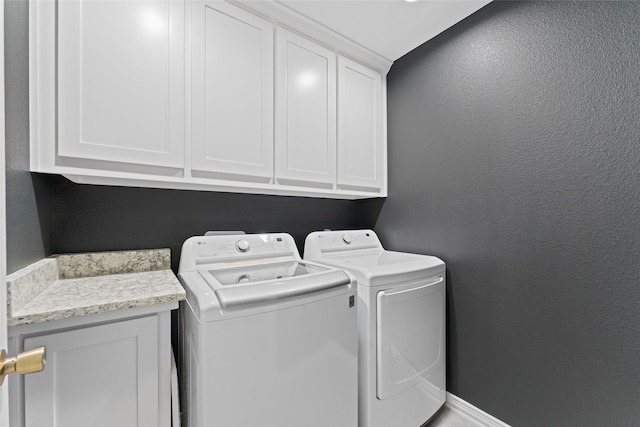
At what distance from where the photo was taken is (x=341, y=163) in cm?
200

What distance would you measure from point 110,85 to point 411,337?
75.2 inches

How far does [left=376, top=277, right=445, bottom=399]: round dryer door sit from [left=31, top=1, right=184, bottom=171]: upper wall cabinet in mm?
1328

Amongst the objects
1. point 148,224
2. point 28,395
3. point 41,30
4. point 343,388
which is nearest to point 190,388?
point 28,395

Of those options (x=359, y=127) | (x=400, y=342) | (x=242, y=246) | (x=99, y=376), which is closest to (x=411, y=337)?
(x=400, y=342)

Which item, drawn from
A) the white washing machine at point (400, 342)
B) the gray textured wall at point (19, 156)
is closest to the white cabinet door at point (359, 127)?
the white washing machine at point (400, 342)

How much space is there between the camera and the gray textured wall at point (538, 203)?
1.19m

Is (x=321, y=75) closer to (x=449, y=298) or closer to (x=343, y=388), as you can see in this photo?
(x=449, y=298)

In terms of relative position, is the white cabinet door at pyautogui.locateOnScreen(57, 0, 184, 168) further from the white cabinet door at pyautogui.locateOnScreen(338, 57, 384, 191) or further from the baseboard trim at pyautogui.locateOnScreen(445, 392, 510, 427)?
the baseboard trim at pyautogui.locateOnScreen(445, 392, 510, 427)

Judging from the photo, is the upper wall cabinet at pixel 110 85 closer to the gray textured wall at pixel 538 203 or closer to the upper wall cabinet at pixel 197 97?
the upper wall cabinet at pixel 197 97

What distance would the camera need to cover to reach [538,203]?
1.43 m

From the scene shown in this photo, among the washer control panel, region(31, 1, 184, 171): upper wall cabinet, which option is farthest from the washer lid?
region(31, 1, 184, 171): upper wall cabinet

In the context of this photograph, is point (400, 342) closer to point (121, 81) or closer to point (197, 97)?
point (197, 97)

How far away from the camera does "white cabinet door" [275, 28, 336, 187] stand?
5.61ft

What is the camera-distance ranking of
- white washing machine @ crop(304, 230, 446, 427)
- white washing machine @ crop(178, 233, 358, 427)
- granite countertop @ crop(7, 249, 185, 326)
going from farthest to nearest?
white washing machine @ crop(304, 230, 446, 427)
white washing machine @ crop(178, 233, 358, 427)
granite countertop @ crop(7, 249, 185, 326)
